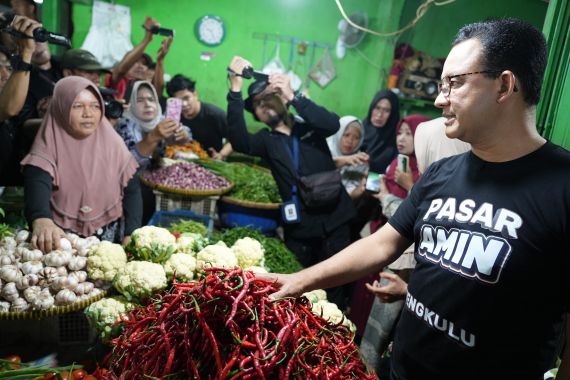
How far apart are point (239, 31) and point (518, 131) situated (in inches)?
213

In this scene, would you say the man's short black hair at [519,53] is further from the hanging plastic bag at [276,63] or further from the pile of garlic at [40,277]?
the hanging plastic bag at [276,63]

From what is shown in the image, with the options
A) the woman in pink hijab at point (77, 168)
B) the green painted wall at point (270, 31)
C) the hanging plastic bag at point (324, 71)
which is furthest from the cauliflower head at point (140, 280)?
the hanging plastic bag at point (324, 71)

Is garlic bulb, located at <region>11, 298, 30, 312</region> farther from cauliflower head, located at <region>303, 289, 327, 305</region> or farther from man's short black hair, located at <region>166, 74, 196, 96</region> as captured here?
man's short black hair, located at <region>166, 74, 196, 96</region>

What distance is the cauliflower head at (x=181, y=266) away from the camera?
6.25ft

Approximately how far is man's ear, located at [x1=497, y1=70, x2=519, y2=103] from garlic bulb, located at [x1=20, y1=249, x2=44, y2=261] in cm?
218

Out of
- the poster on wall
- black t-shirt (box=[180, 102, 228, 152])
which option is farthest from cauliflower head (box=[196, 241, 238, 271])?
the poster on wall

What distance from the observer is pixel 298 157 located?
3.62 metres

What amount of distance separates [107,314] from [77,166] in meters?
1.18

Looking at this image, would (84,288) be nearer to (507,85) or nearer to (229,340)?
(229,340)

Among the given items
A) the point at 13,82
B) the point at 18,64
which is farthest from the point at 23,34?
the point at 13,82

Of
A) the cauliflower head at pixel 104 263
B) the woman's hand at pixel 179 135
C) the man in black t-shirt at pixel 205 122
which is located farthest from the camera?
the man in black t-shirt at pixel 205 122

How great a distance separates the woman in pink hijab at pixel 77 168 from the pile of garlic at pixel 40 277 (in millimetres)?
298

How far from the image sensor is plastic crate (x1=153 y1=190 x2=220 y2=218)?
3797 millimetres

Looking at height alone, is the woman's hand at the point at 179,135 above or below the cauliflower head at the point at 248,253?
above
